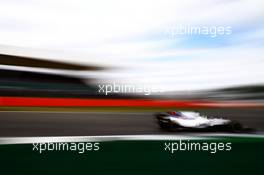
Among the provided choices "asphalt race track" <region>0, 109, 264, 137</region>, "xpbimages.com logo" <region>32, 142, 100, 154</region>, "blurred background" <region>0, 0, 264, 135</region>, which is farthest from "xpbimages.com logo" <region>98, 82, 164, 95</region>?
"xpbimages.com logo" <region>32, 142, 100, 154</region>

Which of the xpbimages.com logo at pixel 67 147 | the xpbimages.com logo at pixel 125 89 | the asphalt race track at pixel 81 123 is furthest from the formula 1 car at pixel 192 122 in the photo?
the xpbimages.com logo at pixel 67 147

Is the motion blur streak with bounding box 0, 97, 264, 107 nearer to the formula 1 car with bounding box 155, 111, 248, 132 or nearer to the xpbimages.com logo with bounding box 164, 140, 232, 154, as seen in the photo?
the formula 1 car with bounding box 155, 111, 248, 132

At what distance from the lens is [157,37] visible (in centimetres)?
223

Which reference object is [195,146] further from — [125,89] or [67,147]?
[67,147]

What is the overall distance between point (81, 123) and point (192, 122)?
66cm

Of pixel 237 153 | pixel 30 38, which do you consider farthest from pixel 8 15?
pixel 237 153

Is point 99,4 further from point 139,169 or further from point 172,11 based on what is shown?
point 139,169

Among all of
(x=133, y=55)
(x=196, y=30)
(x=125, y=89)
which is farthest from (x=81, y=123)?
(x=196, y=30)

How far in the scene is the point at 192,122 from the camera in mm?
2275

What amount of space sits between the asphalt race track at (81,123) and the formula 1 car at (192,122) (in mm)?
36

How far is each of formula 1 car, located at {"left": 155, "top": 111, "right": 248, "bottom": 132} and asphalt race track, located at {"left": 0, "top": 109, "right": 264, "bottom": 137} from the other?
0.04m

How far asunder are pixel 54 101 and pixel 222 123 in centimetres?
100

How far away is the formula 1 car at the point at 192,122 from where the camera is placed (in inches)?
89.1

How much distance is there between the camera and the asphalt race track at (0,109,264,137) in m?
2.20
